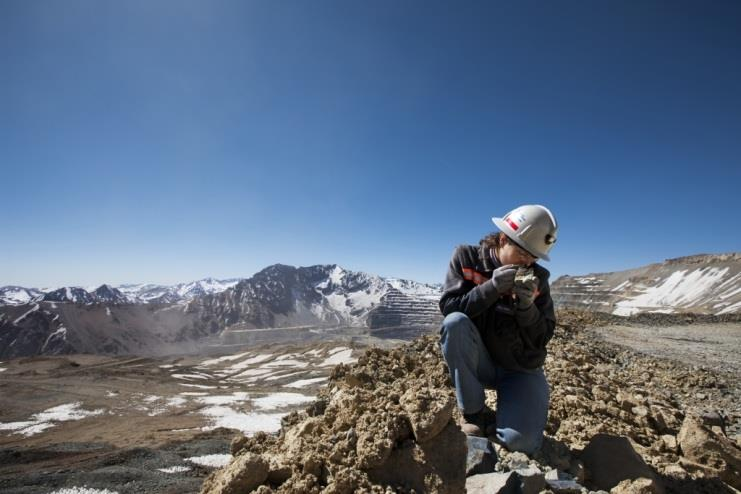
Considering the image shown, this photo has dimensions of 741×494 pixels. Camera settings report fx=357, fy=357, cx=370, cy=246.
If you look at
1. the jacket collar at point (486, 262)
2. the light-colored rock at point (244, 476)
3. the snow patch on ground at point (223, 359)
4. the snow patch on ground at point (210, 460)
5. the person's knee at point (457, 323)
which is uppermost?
the jacket collar at point (486, 262)

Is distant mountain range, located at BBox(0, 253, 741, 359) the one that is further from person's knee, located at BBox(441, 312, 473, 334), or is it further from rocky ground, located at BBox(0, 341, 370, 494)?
person's knee, located at BBox(441, 312, 473, 334)

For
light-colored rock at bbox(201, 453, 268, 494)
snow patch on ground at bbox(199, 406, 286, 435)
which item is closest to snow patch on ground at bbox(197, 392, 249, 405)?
snow patch on ground at bbox(199, 406, 286, 435)

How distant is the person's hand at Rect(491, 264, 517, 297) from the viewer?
2.58m

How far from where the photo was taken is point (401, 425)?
204 centimetres

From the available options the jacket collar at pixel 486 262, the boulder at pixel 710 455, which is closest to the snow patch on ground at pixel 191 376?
the jacket collar at pixel 486 262

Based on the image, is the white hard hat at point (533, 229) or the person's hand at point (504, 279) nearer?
the person's hand at point (504, 279)

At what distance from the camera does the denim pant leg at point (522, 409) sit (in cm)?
249

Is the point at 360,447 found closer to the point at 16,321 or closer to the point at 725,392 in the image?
the point at 725,392

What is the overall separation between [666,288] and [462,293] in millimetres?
81077

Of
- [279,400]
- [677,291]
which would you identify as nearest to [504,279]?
[279,400]

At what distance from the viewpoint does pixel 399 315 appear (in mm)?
164375

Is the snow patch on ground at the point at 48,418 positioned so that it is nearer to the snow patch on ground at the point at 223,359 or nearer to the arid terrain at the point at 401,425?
the arid terrain at the point at 401,425

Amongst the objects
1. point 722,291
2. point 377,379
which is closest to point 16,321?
point 377,379

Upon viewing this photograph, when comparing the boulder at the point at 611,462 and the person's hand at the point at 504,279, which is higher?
the person's hand at the point at 504,279
